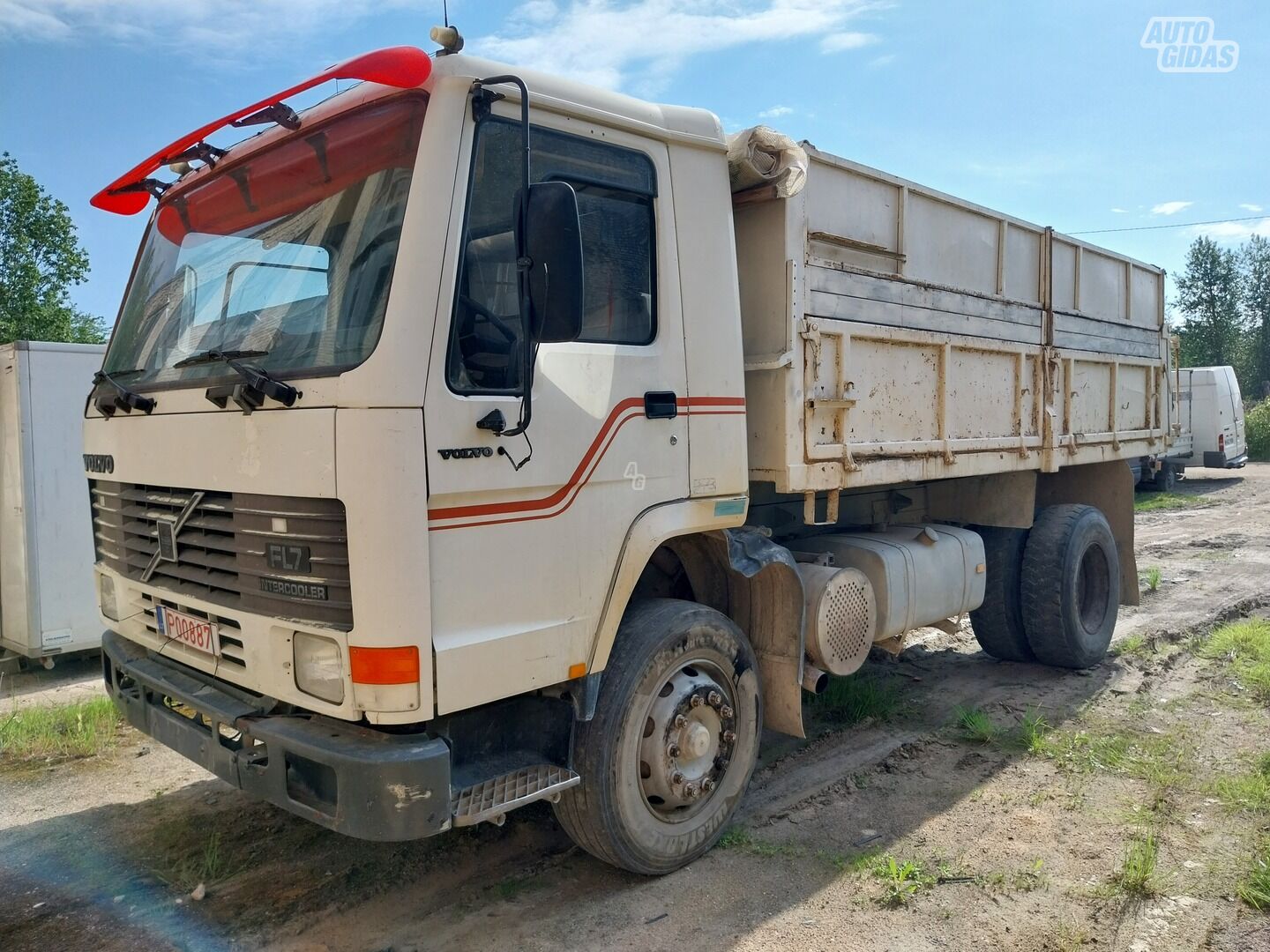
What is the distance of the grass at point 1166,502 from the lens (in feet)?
55.8

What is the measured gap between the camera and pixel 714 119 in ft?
12.7

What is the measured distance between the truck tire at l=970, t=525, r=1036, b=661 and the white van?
16.4 meters

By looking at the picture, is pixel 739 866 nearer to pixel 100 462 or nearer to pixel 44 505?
pixel 100 462

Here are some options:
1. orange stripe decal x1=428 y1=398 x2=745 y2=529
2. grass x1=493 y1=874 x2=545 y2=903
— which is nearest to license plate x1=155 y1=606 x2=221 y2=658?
orange stripe decal x1=428 y1=398 x2=745 y2=529

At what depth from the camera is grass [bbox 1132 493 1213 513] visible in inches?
670

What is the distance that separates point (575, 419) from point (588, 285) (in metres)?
0.53

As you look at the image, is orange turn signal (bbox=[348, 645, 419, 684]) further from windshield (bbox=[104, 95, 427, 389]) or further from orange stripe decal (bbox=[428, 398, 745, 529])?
windshield (bbox=[104, 95, 427, 389])

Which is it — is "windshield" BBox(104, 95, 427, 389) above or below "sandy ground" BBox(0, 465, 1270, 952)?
above

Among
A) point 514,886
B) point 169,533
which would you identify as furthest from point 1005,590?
point 169,533

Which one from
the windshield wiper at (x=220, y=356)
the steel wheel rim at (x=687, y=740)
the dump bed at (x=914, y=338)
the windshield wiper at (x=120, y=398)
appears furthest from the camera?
the dump bed at (x=914, y=338)

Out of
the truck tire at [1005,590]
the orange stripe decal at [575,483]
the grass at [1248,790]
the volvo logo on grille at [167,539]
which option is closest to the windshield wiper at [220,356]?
the volvo logo on grille at [167,539]

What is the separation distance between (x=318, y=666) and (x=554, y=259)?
4.87 ft

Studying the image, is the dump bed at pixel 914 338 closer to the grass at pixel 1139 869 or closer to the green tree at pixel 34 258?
the grass at pixel 1139 869

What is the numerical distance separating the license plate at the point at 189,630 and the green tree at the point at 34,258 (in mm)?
26897
